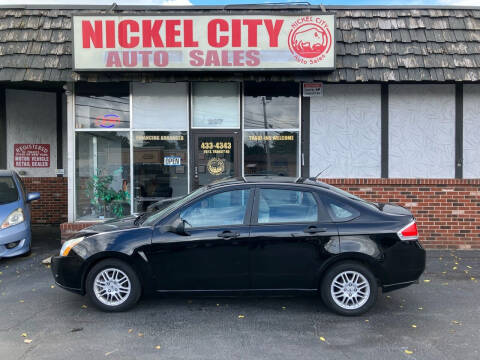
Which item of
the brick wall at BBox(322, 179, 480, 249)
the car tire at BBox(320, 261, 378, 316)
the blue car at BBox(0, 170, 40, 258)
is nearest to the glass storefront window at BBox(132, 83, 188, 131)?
the blue car at BBox(0, 170, 40, 258)

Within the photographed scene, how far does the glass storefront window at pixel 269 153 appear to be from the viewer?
27.6ft

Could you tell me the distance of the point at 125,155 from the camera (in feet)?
27.8

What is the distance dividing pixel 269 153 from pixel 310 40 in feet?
7.27

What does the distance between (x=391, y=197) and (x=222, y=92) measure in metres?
3.81

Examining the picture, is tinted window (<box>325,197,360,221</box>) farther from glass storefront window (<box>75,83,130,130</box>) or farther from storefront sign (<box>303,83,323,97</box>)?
glass storefront window (<box>75,83,130,130</box>)

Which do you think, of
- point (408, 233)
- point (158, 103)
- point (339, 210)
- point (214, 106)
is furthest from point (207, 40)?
point (408, 233)

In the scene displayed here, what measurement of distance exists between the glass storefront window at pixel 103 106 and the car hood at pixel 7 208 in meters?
1.87

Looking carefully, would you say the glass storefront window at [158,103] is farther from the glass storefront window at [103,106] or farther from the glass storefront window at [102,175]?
the glass storefront window at [102,175]

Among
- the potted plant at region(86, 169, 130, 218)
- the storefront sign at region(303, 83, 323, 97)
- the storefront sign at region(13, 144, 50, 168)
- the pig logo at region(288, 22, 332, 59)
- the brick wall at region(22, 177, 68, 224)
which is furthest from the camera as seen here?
the brick wall at region(22, 177, 68, 224)

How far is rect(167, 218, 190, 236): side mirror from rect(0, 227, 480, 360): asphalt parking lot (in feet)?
→ 3.12

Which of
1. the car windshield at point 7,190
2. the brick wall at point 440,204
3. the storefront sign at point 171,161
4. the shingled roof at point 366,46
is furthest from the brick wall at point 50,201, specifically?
the brick wall at point 440,204

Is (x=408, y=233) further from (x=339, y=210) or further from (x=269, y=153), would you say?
(x=269, y=153)

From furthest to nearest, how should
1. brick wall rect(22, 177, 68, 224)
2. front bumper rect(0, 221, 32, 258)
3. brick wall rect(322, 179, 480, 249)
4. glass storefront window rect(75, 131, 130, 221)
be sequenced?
brick wall rect(22, 177, 68, 224) → glass storefront window rect(75, 131, 130, 221) → brick wall rect(322, 179, 480, 249) → front bumper rect(0, 221, 32, 258)

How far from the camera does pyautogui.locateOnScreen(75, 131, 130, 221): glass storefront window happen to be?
8.48 meters
